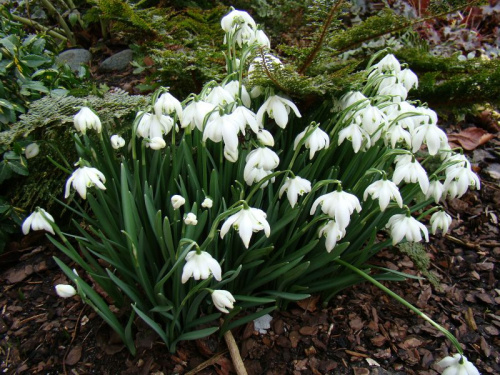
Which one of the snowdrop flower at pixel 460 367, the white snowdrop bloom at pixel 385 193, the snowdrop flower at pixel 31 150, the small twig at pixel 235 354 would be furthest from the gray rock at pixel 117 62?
the snowdrop flower at pixel 460 367

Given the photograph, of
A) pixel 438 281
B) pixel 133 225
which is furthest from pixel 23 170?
pixel 438 281

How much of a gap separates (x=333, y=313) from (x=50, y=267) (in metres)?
1.25

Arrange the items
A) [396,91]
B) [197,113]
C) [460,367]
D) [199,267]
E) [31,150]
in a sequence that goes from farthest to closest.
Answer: [31,150] → [396,91] → [197,113] → [460,367] → [199,267]

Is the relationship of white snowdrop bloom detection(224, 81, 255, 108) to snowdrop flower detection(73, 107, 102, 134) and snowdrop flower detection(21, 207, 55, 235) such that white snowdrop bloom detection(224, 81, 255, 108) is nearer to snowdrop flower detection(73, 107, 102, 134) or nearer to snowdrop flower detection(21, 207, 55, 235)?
snowdrop flower detection(73, 107, 102, 134)

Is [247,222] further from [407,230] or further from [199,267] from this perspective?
[407,230]

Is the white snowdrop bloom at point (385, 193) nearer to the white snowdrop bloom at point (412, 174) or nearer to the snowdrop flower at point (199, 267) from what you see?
the white snowdrop bloom at point (412, 174)

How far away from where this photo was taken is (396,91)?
1736 mm

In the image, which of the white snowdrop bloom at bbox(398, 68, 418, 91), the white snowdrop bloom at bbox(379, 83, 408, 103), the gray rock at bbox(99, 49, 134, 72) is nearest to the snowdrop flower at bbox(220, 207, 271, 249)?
the white snowdrop bloom at bbox(379, 83, 408, 103)

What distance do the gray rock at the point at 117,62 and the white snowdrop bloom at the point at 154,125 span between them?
1.80 metres

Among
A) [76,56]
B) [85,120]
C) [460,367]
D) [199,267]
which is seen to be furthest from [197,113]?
[76,56]

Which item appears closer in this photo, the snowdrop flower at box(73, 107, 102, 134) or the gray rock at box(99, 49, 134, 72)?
the snowdrop flower at box(73, 107, 102, 134)

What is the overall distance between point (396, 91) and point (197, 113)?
2.56 ft

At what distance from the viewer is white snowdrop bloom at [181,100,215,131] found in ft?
4.80

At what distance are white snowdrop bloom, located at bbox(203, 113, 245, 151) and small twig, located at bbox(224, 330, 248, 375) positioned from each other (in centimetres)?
71
